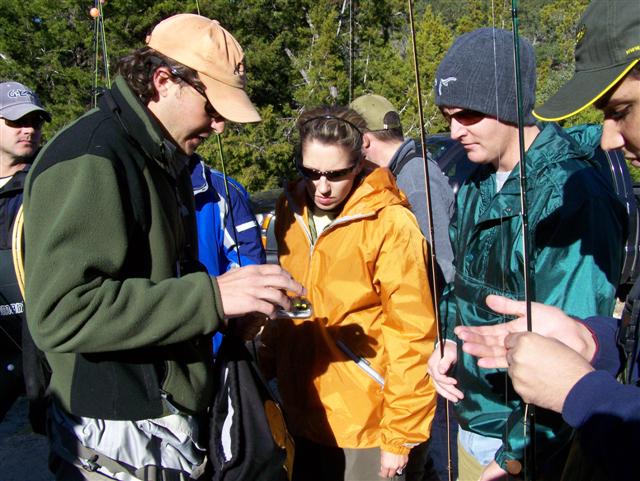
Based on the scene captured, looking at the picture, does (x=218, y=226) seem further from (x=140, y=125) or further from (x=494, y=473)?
(x=494, y=473)

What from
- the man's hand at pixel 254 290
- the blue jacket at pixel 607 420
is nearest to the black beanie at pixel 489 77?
the man's hand at pixel 254 290

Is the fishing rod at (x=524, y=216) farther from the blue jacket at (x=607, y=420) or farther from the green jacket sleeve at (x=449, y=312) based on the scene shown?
the green jacket sleeve at (x=449, y=312)

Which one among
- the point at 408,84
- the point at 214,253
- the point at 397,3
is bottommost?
the point at 214,253

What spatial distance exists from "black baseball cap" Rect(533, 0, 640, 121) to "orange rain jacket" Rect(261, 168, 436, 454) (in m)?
0.99

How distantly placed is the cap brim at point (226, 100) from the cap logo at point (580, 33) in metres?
1.01

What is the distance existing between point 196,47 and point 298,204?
1.01 metres

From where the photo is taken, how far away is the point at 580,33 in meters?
1.60

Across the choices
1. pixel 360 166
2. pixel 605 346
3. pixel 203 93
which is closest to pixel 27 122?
pixel 360 166

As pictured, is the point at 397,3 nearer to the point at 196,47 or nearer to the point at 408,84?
the point at 408,84

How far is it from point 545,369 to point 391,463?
121 centimetres

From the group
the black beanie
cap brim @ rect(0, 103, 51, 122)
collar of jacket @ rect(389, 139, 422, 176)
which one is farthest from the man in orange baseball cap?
cap brim @ rect(0, 103, 51, 122)

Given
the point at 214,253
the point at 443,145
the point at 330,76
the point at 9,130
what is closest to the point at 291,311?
the point at 214,253

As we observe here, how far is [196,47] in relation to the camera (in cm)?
195

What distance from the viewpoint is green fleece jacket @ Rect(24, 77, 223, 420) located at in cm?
153
